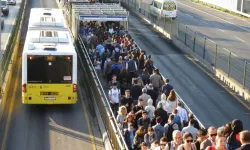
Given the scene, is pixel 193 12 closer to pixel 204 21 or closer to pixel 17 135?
pixel 204 21

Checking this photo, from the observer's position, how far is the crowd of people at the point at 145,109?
12938 mm

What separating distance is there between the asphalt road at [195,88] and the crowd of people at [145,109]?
2501mm

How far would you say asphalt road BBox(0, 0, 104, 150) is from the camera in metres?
19.6

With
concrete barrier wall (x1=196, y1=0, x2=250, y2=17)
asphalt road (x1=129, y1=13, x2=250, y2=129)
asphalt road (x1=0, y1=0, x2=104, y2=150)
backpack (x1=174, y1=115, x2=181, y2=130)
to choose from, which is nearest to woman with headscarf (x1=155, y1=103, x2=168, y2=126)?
backpack (x1=174, y1=115, x2=181, y2=130)

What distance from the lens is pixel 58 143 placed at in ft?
64.7

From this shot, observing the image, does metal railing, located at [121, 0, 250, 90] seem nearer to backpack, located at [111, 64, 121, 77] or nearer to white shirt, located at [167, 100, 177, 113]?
backpack, located at [111, 64, 121, 77]

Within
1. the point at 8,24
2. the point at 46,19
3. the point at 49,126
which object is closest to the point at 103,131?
the point at 49,126

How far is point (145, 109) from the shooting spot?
17406mm

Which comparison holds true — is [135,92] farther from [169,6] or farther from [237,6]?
[237,6]

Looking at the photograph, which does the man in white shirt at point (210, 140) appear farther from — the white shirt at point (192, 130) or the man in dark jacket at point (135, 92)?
the man in dark jacket at point (135, 92)

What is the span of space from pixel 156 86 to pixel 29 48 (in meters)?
5.00

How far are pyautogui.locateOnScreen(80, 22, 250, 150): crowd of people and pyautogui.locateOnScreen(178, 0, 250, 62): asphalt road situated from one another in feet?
35.7

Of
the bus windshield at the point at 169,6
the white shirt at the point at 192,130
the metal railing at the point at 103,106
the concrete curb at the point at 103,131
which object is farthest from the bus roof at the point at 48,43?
the bus windshield at the point at 169,6

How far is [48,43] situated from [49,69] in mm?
1703
